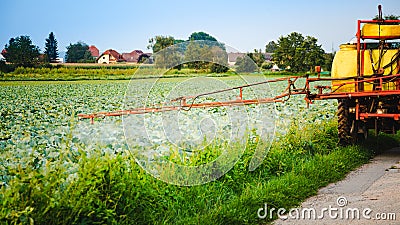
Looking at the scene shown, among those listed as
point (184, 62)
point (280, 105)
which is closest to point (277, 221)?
point (184, 62)

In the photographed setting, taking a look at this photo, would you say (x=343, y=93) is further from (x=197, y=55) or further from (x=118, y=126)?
(x=118, y=126)

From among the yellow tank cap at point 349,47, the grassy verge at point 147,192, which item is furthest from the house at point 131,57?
the grassy verge at point 147,192

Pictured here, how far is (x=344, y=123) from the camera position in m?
8.48

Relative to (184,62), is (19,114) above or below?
below

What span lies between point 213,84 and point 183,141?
1619 mm

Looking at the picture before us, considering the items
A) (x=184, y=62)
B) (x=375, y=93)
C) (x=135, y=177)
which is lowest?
(x=135, y=177)

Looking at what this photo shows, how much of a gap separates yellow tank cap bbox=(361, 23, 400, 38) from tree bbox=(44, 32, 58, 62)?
23.5 feet

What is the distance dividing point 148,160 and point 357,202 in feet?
7.83

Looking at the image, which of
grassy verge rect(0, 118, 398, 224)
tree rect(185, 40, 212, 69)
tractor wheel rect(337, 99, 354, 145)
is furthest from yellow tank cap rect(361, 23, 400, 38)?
tree rect(185, 40, 212, 69)

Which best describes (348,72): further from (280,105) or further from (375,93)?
(280,105)

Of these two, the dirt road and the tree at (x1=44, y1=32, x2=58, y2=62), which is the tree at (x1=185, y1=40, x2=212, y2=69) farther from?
the tree at (x1=44, y1=32, x2=58, y2=62)

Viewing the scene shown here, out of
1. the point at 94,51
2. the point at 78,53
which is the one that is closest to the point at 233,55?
the point at 78,53

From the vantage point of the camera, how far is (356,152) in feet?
27.0

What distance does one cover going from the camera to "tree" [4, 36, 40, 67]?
10.6 m
